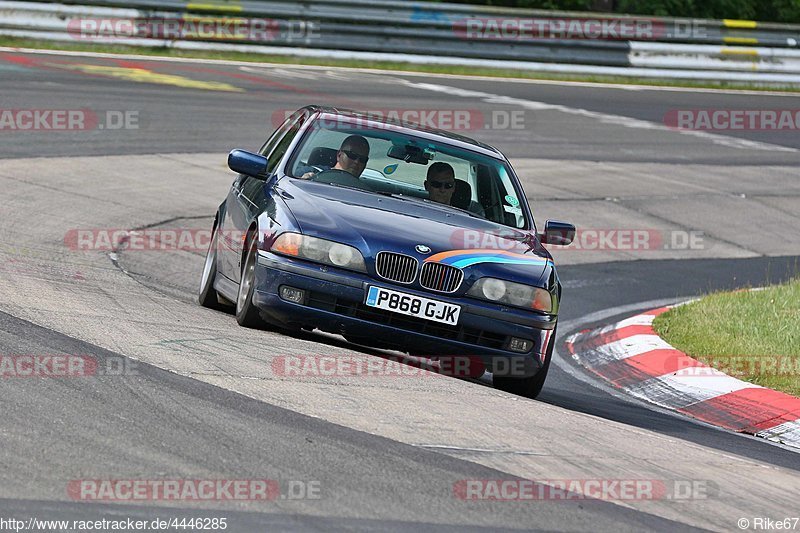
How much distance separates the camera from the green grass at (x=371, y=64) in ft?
75.9

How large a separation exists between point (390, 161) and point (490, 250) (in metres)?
1.23

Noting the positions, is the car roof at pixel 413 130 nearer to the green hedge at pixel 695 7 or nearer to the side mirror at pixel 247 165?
the side mirror at pixel 247 165

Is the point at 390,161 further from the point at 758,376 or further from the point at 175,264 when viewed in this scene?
the point at 175,264

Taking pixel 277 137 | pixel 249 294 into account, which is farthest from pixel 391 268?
pixel 277 137

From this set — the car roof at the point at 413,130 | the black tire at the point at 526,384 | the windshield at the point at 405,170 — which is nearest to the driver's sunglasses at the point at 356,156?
the windshield at the point at 405,170

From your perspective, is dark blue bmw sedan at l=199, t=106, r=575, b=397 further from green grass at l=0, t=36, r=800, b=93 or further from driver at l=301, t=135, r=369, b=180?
green grass at l=0, t=36, r=800, b=93

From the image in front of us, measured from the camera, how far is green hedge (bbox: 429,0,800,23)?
3284 cm

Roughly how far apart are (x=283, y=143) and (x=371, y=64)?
1677 centimetres

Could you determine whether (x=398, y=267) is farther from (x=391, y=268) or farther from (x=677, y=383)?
(x=677, y=383)

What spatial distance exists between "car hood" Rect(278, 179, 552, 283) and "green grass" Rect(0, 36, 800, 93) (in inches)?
631

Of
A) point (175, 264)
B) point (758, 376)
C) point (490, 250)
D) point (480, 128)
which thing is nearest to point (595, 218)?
point (480, 128)

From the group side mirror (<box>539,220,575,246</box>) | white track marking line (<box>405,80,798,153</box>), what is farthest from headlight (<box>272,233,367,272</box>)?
white track marking line (<box>405,80,798,153</box>)

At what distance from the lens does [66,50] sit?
22.9 m

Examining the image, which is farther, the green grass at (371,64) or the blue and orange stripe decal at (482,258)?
the green grass at (371,64)
